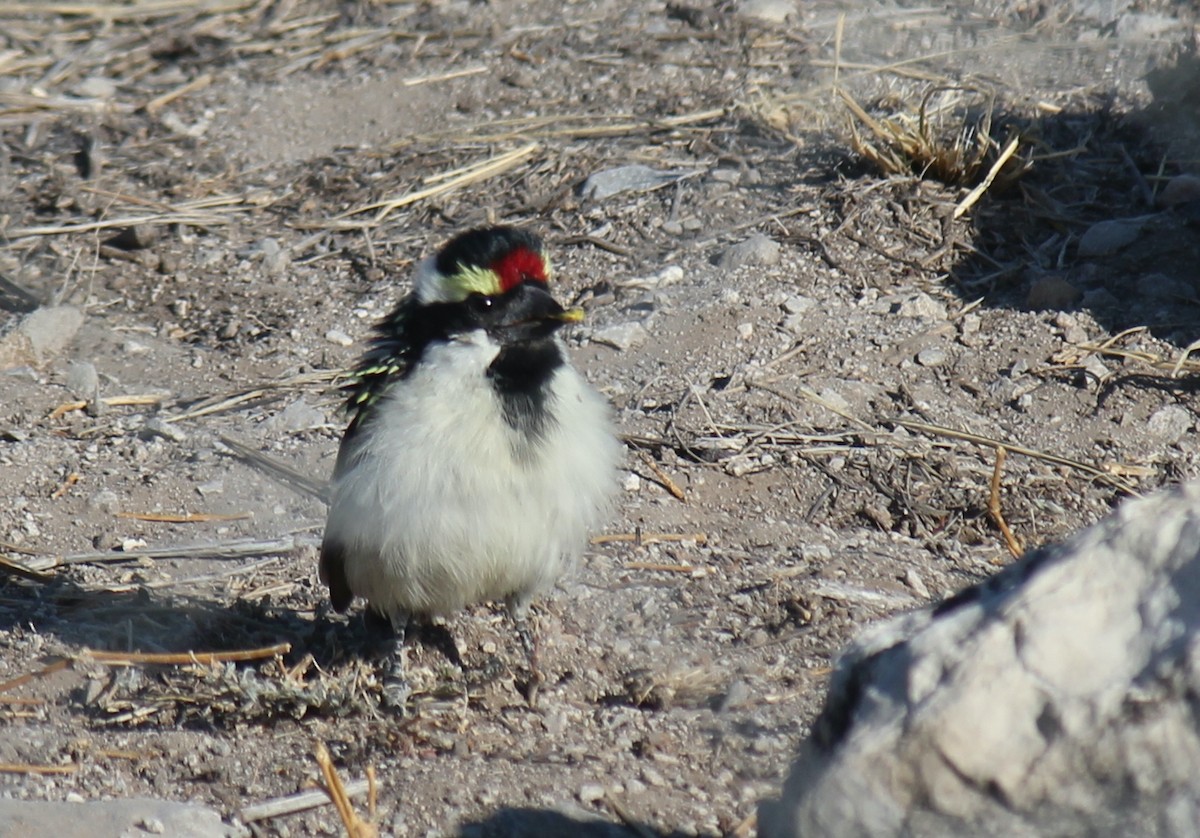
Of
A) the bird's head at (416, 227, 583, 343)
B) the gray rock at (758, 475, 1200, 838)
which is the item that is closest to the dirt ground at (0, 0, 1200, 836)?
the gray rock at (758, 475, 1200, 838)

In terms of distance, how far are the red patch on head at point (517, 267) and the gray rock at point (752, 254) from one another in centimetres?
233

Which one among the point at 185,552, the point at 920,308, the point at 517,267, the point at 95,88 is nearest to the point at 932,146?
the point at 920,308

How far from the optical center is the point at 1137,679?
2361 millimetres

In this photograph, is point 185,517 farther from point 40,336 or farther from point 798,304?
point 798,304

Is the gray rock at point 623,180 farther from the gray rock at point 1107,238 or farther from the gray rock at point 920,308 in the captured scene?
the gray rock at point 1107,238

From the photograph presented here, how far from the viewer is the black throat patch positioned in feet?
13.6

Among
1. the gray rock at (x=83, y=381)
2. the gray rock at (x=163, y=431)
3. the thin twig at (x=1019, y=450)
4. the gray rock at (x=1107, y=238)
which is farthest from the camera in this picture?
the gray rock at (x=1107, y=238)

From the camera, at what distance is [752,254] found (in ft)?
21.0

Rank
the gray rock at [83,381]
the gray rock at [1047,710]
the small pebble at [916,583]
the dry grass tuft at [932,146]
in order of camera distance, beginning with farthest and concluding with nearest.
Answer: the dry grass tuft at [932,146] → the gray rock at [83,381] → the small pebble at [916,583] → the gray rock at [1047,710]

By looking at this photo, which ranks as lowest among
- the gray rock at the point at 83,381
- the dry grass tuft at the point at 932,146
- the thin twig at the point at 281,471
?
the gray rock at the point at 83,381

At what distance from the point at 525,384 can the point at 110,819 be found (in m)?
1.60

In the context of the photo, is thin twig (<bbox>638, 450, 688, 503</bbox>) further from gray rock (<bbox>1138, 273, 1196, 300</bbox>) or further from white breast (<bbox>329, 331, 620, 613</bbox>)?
gray rock (<bbox>1138, 273, 1196, 300</bbox>)

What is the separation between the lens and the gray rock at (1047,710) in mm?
2320

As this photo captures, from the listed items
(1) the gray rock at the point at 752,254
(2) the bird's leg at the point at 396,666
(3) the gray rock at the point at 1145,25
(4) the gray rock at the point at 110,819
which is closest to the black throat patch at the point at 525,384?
(2) the bird's leg at the point at 396,666
